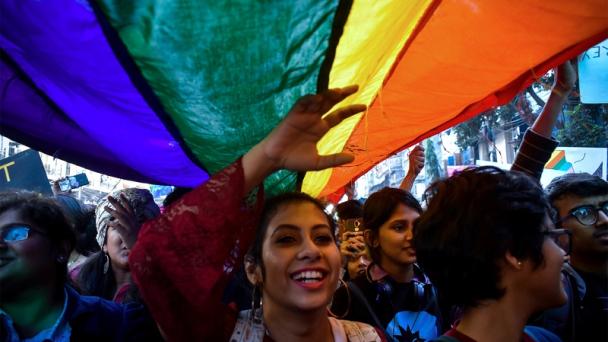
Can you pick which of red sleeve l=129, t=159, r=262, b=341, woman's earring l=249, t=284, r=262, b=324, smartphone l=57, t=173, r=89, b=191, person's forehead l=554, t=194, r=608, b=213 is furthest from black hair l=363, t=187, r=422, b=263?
smartphone l=57, t=173, r=89, b=191

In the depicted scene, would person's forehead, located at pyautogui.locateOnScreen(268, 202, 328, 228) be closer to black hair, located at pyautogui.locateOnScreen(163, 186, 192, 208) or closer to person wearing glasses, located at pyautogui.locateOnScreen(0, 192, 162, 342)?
person wearing glasses, located at pyautogui.locateOnScreen(0, 192, 162, 342)

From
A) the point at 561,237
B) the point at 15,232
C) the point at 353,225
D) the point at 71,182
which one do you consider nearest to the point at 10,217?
the point at 15,232

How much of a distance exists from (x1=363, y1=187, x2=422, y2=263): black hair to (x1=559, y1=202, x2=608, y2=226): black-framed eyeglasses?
0.73m

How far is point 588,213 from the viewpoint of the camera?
1864mm

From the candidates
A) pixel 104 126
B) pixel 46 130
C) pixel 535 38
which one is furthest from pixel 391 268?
pixel 46 130

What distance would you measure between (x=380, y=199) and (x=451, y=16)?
107 centimetres

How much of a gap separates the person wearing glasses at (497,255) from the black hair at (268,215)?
1.58 ft

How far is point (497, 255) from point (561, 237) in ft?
1.00

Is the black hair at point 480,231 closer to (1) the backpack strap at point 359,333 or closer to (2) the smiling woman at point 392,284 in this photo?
(1) the backpack strap at point 359,333

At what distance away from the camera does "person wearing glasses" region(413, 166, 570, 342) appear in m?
1.23

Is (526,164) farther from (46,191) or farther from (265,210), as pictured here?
(46,191)

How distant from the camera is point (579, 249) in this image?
1.86m

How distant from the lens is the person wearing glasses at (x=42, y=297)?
4.64ft

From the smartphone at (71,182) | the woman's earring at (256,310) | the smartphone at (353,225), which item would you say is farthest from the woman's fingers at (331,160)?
the smartphone at (71,182)
